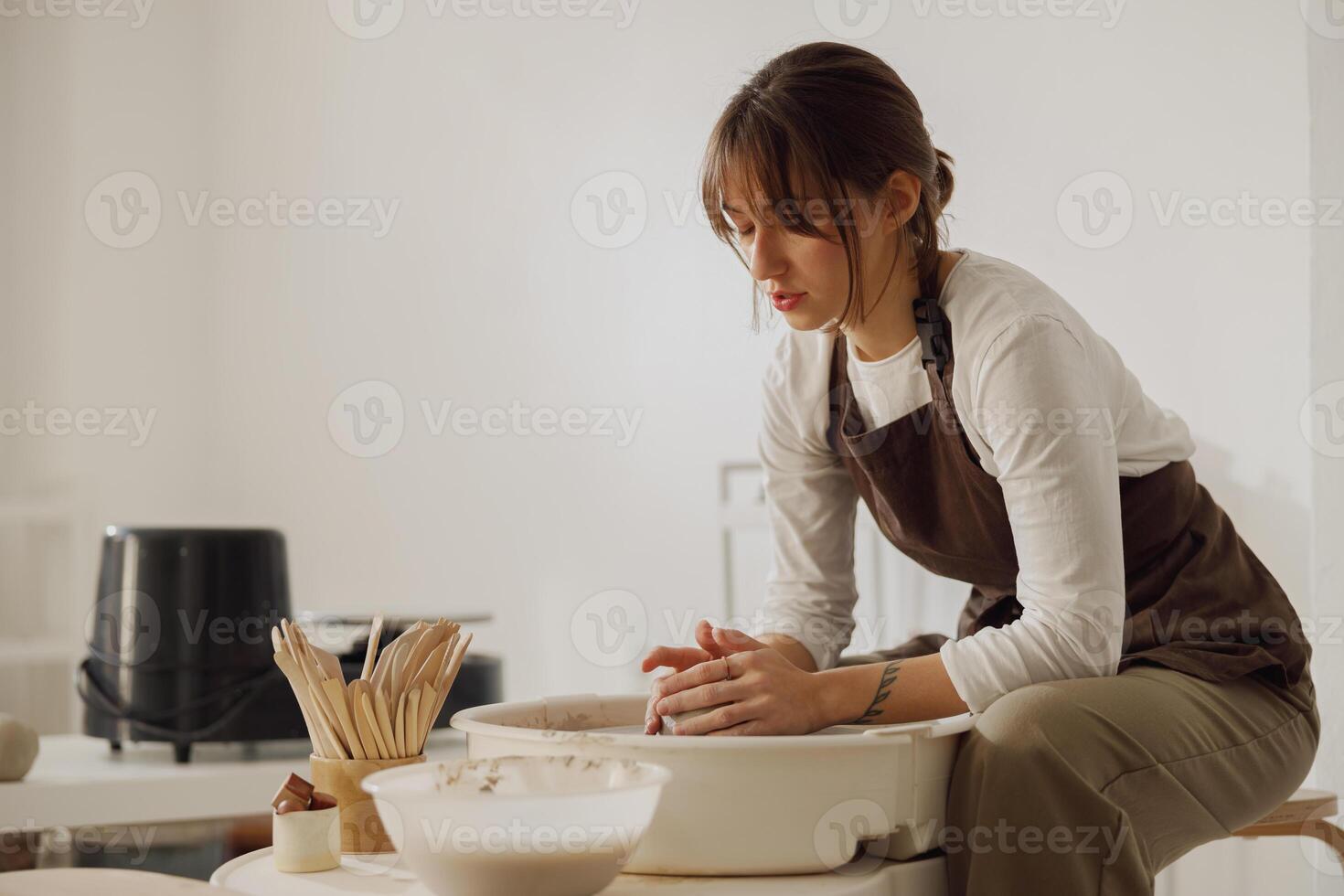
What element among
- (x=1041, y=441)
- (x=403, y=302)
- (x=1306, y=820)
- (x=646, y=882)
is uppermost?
(x=403, y=302)

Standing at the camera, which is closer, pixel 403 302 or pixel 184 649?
pixel 184 649

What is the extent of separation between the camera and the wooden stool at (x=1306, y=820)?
125cm

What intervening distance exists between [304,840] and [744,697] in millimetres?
298

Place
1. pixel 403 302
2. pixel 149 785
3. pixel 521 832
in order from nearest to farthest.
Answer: pixel 521 832 → pixel 149 785 → pixel 403 302

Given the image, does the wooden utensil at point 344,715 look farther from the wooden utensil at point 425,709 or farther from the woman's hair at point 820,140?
the woman's hair at point 820,140

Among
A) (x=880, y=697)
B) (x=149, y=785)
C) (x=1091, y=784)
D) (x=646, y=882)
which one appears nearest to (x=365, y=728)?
(x=646, y=882)

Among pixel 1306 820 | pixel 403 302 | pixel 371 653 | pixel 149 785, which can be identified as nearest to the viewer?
pixel 371 653

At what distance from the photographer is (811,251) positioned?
96cm

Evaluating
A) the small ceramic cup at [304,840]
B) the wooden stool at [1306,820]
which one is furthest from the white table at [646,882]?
the wooden stool at [1306,820]

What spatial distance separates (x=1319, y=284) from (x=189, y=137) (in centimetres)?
228

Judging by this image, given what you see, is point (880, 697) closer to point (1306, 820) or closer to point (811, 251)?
point (811, 251)

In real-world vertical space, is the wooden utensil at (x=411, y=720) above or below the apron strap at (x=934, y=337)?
below

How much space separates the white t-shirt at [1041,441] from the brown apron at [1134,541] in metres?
0.02

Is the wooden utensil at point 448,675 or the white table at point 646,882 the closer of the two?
the white table at point 646,882
